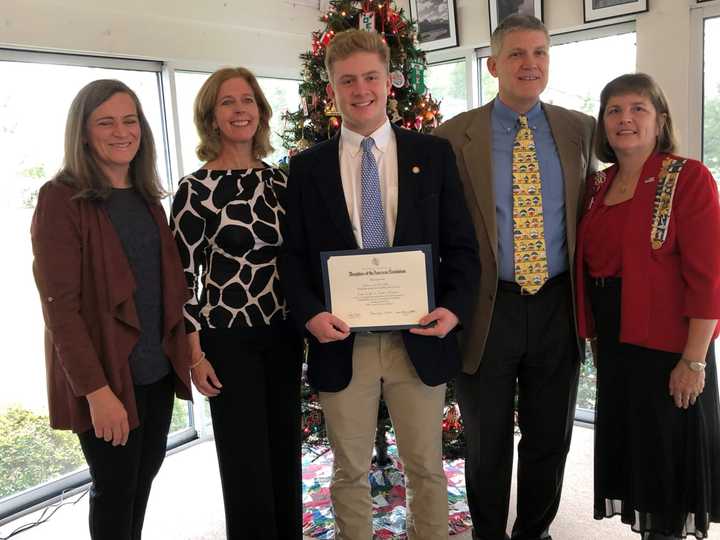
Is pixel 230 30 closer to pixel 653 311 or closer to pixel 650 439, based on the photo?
pixel 653 311

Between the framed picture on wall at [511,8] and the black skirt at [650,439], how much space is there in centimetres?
230

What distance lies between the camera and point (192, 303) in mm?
1924

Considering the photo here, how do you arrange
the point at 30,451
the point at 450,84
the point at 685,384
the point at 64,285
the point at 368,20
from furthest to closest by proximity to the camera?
1. the point at 450,84
2. the point at 30,451
3. the point at 368,20
4. the point at 685,384
5. the point at 64,285

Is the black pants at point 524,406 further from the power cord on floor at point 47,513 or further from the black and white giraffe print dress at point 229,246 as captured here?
the power cord on floor at point 47,513

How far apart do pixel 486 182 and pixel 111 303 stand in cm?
119

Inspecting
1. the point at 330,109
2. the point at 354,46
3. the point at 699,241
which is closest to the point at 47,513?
the point at 330,109

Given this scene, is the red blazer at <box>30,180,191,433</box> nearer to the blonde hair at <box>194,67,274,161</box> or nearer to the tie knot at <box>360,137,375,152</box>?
the blonde hair at <box>194,67,274,161</box>

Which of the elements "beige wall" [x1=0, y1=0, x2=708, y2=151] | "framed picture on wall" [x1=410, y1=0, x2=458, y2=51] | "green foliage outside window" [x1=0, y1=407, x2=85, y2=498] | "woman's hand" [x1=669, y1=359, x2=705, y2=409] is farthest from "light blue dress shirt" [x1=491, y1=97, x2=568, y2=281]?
"green foliage outside window" [x1=0, y1=407, x2=85, y2=498]

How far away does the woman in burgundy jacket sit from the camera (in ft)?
5.37

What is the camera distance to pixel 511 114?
211 cm

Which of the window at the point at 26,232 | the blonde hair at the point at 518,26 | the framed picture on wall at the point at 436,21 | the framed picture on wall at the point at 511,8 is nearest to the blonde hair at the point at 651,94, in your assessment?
the blonde hair at the point at 518,26

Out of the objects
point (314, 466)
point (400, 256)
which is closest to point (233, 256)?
point (400, 256)

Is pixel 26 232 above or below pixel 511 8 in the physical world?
below

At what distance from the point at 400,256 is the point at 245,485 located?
0.89 m
